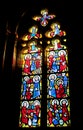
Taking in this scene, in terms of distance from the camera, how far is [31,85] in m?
6.89

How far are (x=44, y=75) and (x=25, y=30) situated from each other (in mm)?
1487

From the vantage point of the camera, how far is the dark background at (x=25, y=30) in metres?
6.36

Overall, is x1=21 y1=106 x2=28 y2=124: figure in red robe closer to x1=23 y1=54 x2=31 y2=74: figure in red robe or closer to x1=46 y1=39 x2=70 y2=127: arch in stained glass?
x1=46 y1=39 x2=70 y2=127: arch in stained glass

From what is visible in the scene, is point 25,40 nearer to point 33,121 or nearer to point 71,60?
point 71,60

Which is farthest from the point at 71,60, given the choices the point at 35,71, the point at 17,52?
the point at 17,52

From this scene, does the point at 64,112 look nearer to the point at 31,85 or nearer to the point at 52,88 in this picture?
the point at 52,88

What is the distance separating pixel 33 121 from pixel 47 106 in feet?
1.43

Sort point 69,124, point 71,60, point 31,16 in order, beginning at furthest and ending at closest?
1. point 31,16
2. point 71,60
3. point 69,124

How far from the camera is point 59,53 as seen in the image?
7109 millimetres

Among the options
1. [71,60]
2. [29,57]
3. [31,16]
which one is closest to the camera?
[71,60]

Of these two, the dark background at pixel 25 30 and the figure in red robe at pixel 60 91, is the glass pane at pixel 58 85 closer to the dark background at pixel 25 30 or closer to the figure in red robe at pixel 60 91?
the figure in red robe at pixel 60 91

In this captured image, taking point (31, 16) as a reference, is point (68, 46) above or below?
below

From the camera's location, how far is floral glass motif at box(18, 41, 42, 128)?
6508 mm

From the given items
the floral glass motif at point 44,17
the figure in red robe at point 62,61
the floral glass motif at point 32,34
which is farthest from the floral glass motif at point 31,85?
the floral glass motif at point 44,17
